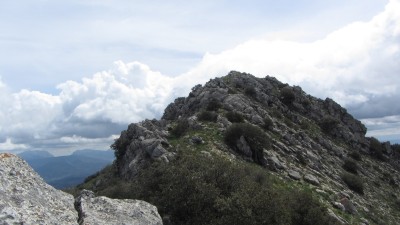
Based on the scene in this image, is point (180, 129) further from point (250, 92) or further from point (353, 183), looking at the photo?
point (250, 92)

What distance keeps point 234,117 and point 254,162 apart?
45.6 feet

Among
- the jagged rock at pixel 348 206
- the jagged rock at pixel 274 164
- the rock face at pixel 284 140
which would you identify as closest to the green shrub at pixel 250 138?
the rock face at pixel 284 140

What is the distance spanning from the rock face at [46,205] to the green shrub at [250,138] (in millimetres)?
37510

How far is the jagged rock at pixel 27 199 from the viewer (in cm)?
1483

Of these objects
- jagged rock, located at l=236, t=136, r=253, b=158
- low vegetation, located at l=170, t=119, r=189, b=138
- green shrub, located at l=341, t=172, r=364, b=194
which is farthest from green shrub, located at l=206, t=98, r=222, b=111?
green shrub, located at l=341, t=172, r=364, b=194

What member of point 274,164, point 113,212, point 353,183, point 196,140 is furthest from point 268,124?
point 113,212

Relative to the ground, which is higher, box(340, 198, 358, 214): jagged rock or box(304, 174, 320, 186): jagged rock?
box(304, 174, 320, 186): jagged rock

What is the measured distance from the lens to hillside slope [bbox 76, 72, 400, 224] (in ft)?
92.8

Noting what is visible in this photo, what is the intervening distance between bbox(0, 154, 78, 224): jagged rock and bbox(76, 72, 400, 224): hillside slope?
10355mm

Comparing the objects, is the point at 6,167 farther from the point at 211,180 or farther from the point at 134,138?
the point at 134,138

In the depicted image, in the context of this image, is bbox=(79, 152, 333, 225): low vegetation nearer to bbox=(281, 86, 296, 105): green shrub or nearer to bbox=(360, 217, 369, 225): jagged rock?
bbox=(360, 217, 369, 225): jagged rock

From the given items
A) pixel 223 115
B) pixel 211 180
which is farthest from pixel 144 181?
pixel 223 115

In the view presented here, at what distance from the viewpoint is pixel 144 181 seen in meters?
33.2

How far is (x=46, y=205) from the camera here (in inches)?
659
